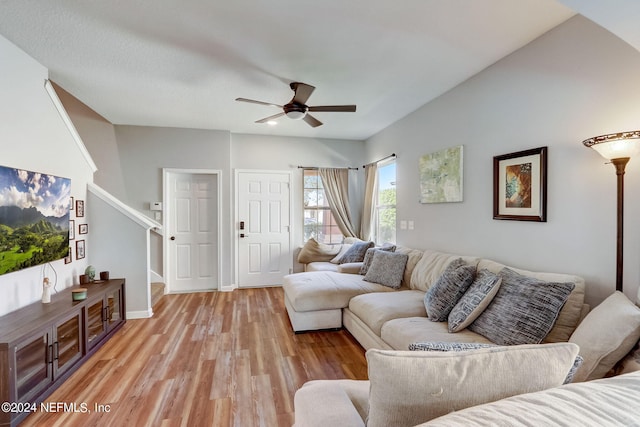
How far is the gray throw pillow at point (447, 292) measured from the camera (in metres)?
2.36

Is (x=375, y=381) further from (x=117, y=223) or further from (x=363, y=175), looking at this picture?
(x=363, y=175)

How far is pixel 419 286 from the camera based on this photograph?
10.6ft

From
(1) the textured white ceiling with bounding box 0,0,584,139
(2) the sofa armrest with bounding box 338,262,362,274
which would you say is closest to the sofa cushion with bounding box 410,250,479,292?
Result: (2) the sofa armrest with bounding box 338,262,362,274

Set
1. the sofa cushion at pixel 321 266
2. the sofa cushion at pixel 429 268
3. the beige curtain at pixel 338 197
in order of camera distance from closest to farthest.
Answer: the sofa cushion at pixel 429 268, the sofa cushion at pixel 321 266, the beige curtain at pixel 338 197

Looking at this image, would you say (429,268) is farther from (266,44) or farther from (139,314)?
(139,314)

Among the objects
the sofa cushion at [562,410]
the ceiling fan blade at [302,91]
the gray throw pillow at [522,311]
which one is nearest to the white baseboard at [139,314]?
the ceiling fan blade at [302,91]

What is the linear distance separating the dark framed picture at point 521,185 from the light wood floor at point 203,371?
1.83 meters

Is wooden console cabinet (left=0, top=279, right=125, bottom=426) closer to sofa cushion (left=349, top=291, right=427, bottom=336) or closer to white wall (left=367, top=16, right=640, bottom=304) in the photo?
sofa cushion (left=349, top=291, right=427, bottom=336)

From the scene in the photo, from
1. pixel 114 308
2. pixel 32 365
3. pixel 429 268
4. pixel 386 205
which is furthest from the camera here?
pixel 386 205

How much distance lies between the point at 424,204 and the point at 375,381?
10.9 ft

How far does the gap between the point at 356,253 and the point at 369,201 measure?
1.19m

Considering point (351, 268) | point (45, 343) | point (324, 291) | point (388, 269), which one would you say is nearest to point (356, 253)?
point (351, 268)

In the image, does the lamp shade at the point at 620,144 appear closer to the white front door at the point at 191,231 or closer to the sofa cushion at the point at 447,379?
the sofa cushion at the point at 447,379

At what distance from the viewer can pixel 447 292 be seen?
240cm
